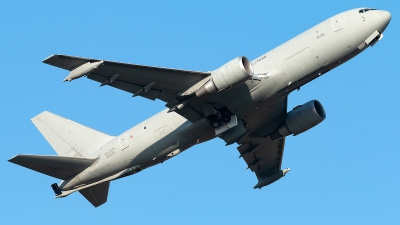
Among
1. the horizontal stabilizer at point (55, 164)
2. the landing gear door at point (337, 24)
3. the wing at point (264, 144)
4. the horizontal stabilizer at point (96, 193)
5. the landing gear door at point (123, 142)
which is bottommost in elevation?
the horizontal stabilizer at point (96, 193)

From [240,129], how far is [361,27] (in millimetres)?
10022

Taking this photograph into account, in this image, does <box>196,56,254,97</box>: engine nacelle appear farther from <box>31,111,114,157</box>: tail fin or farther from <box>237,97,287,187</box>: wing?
<box>31,111,114,157</box>: tail fin

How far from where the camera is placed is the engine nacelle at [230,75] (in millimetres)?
41031

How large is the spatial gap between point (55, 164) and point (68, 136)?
15.5 ft

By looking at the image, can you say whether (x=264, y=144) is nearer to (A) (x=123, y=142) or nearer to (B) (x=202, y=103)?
A: (B) (x=202, y=103)

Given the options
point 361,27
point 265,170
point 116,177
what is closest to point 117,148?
point 116,177

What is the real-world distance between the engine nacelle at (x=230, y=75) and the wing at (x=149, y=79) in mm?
883

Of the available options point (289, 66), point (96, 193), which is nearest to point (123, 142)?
point (96, 193)

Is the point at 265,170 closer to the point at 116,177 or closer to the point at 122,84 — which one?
the point at 116,177

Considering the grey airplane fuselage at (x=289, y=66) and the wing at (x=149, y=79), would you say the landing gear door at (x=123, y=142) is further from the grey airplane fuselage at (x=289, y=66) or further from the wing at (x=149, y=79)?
the wing at (x=149, y=79)

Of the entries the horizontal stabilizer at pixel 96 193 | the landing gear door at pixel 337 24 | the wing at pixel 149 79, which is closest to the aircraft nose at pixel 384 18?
the landing gear door at pixel 337 24

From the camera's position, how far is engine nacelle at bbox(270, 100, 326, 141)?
4841 centimetres

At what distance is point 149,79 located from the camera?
42.5 m

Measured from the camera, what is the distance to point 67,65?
39.9m
